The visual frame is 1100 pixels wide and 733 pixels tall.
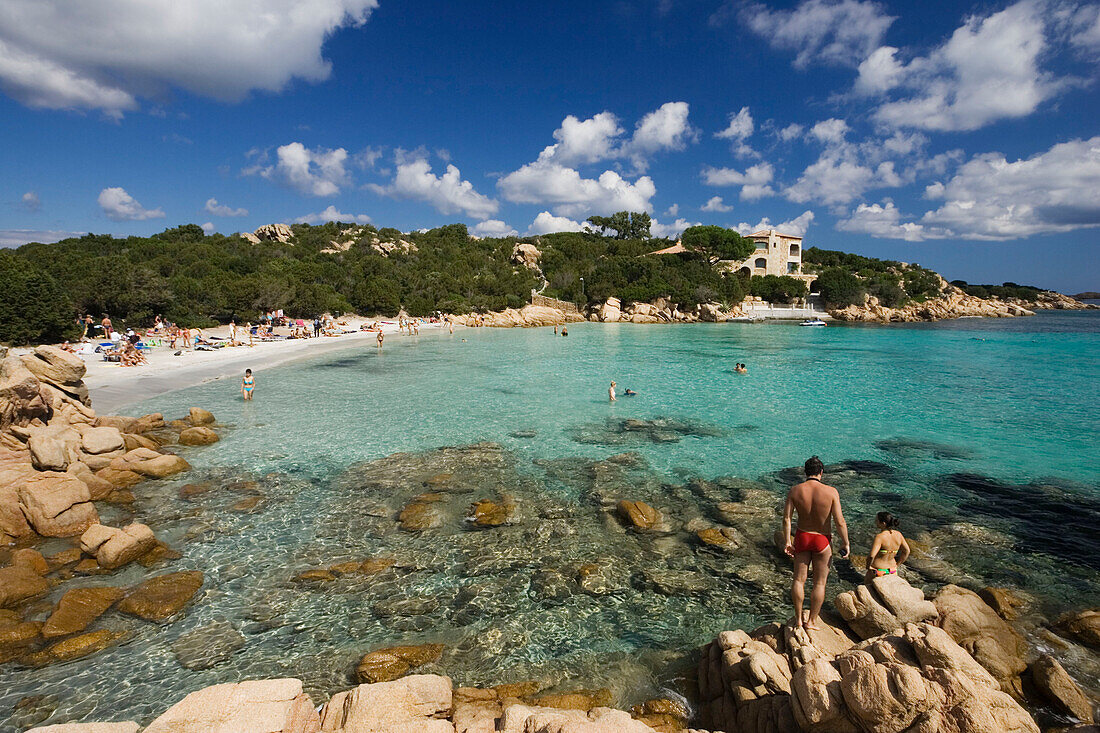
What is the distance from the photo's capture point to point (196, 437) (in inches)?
571

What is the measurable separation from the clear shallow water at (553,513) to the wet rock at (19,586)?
507mm

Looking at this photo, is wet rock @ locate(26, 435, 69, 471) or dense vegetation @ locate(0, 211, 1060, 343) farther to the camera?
dense vegetation @ locate(0, 211, 1060, 343)

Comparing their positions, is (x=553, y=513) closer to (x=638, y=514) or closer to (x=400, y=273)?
(x=638, y=514)

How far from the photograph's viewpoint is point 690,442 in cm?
1554

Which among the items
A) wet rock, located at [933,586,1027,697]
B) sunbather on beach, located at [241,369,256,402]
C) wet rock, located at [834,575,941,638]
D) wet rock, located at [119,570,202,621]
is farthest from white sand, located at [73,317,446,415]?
wet rock, located at [933,586,1027,697]

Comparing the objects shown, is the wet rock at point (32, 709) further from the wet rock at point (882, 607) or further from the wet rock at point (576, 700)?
the wet rock at point (882, 607)

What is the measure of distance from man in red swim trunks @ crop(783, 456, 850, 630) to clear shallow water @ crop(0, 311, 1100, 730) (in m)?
1.49

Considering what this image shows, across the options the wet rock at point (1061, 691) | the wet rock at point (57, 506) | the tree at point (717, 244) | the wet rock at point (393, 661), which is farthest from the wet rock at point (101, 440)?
the tree at point (717, 244)

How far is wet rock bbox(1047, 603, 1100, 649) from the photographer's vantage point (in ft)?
20.6

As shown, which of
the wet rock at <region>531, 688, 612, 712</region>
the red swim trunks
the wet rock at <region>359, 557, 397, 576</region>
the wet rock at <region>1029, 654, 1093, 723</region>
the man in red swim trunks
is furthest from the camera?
the wet rock at <region>359, 557, 397, 576</region>

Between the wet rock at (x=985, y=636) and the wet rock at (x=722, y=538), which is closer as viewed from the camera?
the wet rock at (x=985, y=636)

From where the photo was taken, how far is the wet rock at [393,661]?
5820mm

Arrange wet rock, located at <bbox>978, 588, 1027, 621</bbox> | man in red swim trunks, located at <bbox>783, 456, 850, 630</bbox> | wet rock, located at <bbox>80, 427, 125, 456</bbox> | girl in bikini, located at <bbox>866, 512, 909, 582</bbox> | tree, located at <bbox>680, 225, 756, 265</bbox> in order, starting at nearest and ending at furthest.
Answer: man in red swim trunks, located at <bbox>783, 456, 850, 630</bbox> < girl in bikini, located at <bbox>866, 512, 909, 582</bbox> < wet rock, located at <bbox>978, 588, 1027, 621</bbox> < wet rock, located at <bbox>80, 427, 125, 456</bbox> < tree, located at <bbox>680, 225, 756, 265</bbox>

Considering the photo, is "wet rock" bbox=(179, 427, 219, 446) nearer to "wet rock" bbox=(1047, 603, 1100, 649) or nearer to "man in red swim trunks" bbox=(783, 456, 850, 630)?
"man in red swim trunks" bbox=(783, 456, 850, 630)
